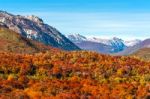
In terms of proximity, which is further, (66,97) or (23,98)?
(66,97)

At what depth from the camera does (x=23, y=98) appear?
180000mm

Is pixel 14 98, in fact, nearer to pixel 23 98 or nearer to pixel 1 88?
pixel 23 98

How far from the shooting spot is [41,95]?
193m

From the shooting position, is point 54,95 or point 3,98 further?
point 54,95

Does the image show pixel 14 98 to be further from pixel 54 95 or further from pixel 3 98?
pixel 54 95

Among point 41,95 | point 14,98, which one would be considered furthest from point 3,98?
point 41,95

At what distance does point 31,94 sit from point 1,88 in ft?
41.5

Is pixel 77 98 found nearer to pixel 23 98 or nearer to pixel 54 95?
pixel 54 95

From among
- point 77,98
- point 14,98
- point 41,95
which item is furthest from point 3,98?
point 77,98

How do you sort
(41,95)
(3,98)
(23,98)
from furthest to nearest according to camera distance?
(41,95) → (23,98) → (3,98)

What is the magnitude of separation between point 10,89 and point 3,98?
94.9ft

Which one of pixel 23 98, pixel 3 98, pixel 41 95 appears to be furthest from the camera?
pixel 41 95

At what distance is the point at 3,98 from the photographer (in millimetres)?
168125

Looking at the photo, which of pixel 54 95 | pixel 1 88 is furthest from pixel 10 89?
pixel 54 95
